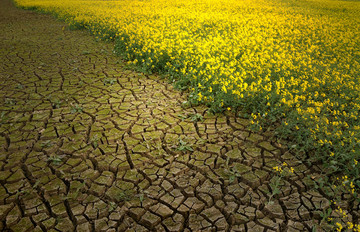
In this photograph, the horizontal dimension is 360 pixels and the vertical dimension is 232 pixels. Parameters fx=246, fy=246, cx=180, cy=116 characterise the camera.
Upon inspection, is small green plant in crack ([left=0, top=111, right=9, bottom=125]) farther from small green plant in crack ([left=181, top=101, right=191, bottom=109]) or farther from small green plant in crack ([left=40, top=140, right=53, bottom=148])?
small green plant in crack ([left=181, top=101, right=191, bottom=109])

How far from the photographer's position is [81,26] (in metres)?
10.6

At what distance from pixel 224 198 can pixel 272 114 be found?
2.09 metres

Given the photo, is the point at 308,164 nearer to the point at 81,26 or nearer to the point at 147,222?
the point at 147,222

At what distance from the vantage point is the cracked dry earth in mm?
2525

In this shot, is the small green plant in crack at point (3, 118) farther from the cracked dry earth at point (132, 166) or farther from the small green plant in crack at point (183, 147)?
the small green plant in crack at point (183, 147)

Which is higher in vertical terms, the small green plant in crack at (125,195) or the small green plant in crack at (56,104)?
the small green plant in crack at (56,104)

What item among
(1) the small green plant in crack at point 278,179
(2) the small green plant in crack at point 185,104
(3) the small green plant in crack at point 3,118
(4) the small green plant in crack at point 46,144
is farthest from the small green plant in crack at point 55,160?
(1) the small green plant in crack at point 278,179

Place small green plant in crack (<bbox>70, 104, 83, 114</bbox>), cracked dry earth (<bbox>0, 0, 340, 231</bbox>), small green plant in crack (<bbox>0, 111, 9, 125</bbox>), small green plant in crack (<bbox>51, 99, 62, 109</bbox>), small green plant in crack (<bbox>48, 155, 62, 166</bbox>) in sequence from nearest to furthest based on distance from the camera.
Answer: cracked dry earth (<bbox>0, 0, 340, 231</bbox>) < small green plant in crack (<bbox>48, 155, 62, 166</bbox>) < small green plant in crack (<bbox>0, 111, 9, 125</bbox>) < small green plant in crack (<bbox>70, 104, 83, 114</bbox>) < small green plant in crack (<bbox>51, 99, 62, 109</bbox>)

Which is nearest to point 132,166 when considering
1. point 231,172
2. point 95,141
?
point 95,141

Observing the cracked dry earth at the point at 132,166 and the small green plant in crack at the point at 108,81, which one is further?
the small green plant in crack at the point at 108,81

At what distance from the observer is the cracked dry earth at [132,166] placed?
2525 mm

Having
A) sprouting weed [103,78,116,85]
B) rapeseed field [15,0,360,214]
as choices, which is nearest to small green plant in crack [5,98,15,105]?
sprouting weed [103,78,116,85]

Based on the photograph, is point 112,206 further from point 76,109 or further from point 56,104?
point 56,104

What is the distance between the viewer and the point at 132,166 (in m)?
3.19
